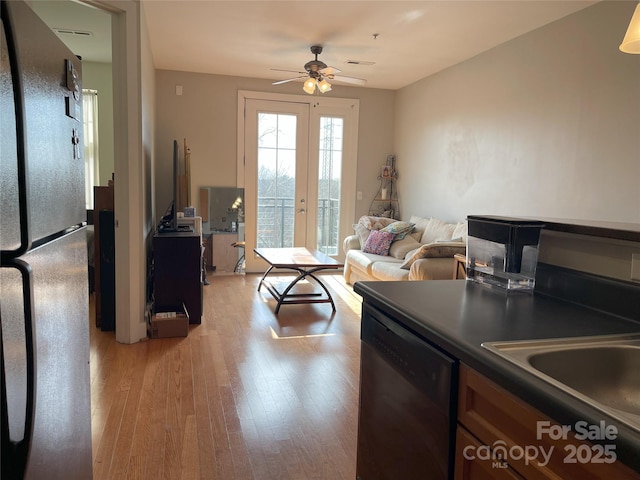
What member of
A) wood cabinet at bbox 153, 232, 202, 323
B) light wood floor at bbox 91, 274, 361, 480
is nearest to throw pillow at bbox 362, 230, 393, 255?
light wood floor at bbox 91, 274, 361, 480

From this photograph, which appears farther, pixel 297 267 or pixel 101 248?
pixel 297 267

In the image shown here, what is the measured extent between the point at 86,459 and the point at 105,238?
8.40 ft

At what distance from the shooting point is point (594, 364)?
1.08 m

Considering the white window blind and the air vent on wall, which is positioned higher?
the air vent on wall

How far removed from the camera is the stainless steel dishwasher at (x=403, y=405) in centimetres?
112

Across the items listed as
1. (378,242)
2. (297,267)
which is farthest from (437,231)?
(297,267)

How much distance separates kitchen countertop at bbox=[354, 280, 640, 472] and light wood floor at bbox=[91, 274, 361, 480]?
92 cm

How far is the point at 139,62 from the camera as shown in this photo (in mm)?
3223

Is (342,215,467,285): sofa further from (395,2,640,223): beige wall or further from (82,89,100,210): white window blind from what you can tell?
(82,89,100,210): white window blind

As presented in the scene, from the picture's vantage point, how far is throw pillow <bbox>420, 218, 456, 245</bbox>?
15.8 ft

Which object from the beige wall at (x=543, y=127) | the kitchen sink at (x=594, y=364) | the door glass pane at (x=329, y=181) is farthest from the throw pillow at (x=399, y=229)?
the kitchen sink at (x=594, y=364)

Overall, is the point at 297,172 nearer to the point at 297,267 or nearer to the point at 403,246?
the point at 403,246

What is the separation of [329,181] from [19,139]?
570 cm

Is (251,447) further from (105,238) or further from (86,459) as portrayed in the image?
(105,238)
